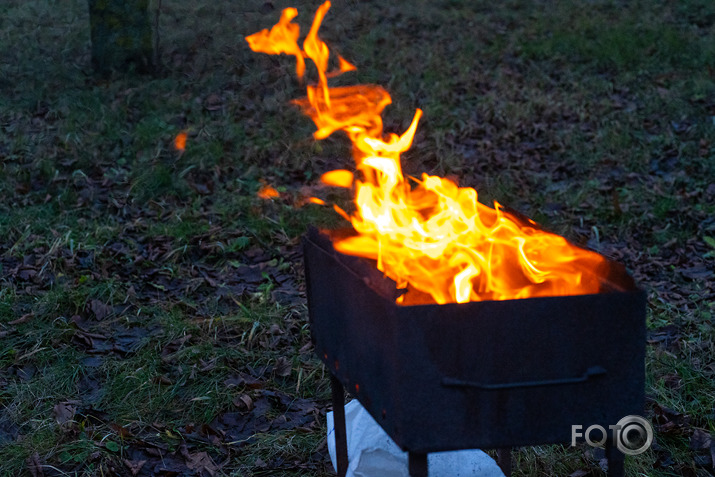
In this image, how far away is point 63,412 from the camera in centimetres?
394

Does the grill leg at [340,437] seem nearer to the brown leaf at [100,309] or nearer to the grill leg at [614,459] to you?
the grill leg at [614,459]

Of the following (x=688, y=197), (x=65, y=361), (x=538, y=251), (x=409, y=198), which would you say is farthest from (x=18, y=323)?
(x=688, y=197)

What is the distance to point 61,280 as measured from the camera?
17.6ft

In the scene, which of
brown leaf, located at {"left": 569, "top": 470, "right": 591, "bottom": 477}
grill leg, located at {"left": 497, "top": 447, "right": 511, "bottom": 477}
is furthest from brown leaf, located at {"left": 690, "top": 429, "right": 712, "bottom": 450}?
grill leg, located at {"left": 497, "top": 447, "right": 511, "bottom": 477}

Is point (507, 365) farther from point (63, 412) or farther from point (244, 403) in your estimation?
point (63, 412)

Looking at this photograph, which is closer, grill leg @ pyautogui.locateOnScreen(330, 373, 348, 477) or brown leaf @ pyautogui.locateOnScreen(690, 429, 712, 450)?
grill leg @ pyautogui.locateOnScreen(330, 373, 348, 477)

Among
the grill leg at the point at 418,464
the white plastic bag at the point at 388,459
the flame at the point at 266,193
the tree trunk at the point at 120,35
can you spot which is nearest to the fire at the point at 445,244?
the grill leg at the point at 418,464

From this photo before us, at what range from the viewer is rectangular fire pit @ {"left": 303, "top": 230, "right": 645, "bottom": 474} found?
2.33m

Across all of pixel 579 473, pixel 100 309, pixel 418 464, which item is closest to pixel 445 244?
pixel 418 464

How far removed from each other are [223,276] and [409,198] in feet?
8.69

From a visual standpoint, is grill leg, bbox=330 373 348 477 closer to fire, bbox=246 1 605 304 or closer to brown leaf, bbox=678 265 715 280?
fire, bbox=246 1 605 304

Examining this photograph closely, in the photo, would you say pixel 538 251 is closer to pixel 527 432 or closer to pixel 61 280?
pixel 527 432

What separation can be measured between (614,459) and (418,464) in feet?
2.13

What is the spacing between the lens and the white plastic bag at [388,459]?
3188mm
